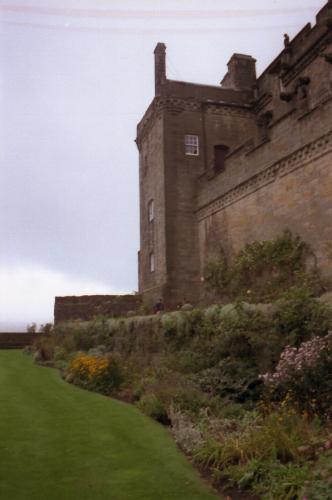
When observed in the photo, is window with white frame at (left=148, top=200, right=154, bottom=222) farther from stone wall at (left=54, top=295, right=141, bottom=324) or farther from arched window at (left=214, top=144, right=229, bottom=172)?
stone wall at (left=54, top=295, right=141, bottom=324)

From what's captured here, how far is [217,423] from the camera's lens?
798 centimetres

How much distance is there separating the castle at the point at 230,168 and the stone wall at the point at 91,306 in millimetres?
55

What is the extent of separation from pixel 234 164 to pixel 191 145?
5495 mm

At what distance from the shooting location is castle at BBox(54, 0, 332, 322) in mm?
17781

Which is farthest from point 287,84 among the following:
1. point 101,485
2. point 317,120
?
point 101,485

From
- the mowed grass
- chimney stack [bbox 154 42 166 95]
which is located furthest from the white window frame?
the mowed grass

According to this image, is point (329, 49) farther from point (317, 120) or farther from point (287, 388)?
point (287, 388)

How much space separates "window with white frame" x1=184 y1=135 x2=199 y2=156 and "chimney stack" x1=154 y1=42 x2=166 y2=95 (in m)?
2.93

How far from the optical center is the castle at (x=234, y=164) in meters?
17.7

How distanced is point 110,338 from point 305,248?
7.29 meters

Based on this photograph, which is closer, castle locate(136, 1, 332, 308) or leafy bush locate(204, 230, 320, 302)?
leafy bush locate(204, 230, 320, 302)

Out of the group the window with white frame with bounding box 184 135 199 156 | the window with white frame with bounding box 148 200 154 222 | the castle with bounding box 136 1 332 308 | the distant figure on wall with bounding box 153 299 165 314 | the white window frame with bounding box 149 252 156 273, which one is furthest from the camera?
the window with white frame with bounding box 148 200 154 222

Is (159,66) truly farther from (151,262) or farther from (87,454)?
(87,454)

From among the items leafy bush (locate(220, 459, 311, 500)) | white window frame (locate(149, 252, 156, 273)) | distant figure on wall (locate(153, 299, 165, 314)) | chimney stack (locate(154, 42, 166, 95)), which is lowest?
leafy bush (locate(220, 459, 311, 500))
